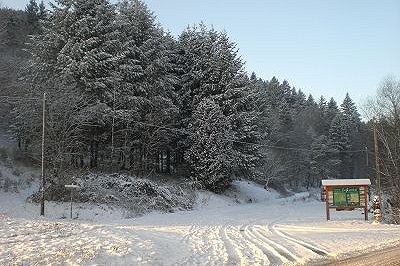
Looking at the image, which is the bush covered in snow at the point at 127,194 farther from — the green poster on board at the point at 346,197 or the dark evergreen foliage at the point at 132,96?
the green poster on board at the point at 346,197

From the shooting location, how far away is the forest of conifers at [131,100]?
3191cm

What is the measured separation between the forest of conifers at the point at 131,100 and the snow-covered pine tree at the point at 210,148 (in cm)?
9

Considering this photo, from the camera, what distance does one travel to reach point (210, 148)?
39.5 meters

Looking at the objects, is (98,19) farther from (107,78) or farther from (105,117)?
(105,117)

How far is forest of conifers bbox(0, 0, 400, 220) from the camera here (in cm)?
3191

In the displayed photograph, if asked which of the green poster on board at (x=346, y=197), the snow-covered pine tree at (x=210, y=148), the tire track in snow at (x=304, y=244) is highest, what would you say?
the snow-covered pine tree at (x=210, y=148)

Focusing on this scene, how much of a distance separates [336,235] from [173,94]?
26.9 meters

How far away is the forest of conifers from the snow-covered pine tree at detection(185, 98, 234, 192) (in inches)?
3.7

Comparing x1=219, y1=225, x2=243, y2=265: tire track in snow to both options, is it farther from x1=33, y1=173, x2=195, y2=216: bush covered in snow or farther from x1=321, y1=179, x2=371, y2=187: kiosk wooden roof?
x1=33, y1=173, x2=195, y2=216: bush covered in snow

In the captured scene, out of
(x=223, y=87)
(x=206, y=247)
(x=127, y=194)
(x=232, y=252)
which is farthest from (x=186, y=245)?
(x=223, y=87)

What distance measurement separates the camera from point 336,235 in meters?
18.4

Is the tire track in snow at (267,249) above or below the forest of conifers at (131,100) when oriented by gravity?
below

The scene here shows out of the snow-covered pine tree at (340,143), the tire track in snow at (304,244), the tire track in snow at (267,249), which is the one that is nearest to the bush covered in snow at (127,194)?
the tire track in snow at (304,244)

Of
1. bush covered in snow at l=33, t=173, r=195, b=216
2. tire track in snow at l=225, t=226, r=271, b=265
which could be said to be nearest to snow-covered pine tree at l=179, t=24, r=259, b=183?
bush covered in snow at l=33, t=173, r=195, b=216
